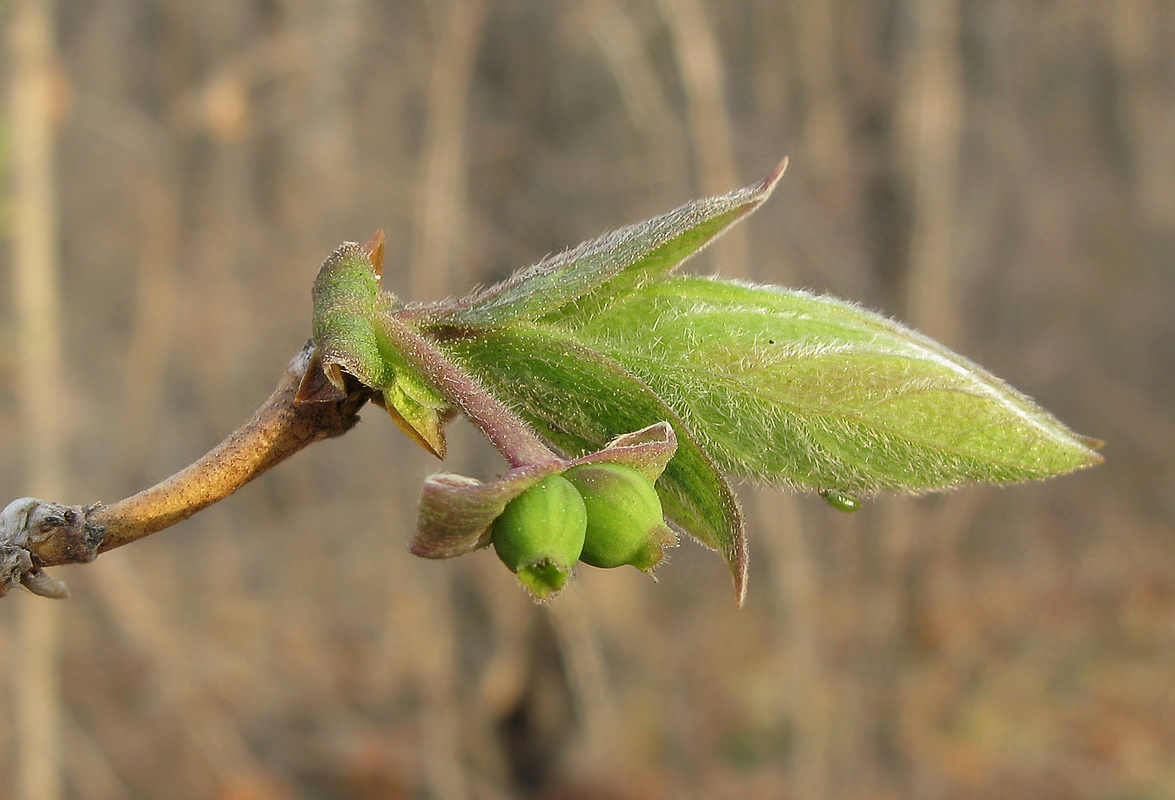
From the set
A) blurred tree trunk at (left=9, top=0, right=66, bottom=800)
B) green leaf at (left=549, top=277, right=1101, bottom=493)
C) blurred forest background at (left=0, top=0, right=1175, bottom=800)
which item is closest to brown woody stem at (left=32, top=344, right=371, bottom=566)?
green leaf at (left=549, top=277, right=1101, bottom=493)

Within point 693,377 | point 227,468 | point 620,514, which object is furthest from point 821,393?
point 227,468

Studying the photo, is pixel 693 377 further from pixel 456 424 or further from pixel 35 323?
pixel 35 323

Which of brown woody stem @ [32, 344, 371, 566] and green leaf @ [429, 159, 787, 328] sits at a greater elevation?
green leaf @ [429, 159, 787, 328]

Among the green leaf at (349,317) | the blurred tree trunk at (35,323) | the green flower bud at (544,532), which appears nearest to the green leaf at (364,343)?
the green leaf at (349,317)

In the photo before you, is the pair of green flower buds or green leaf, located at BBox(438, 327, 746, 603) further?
green leaf, located at BBox(438, 327, 746, 603)

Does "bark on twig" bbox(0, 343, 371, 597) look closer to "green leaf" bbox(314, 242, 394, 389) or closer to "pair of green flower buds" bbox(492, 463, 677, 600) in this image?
"green leaf" bbox(314, 242, 394, 389)

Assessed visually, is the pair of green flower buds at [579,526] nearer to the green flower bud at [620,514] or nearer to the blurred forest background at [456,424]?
the green flower bud at [620,514]

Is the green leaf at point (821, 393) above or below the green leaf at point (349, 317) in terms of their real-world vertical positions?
below

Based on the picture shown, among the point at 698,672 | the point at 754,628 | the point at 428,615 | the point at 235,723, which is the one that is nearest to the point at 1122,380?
the point at 754,628
